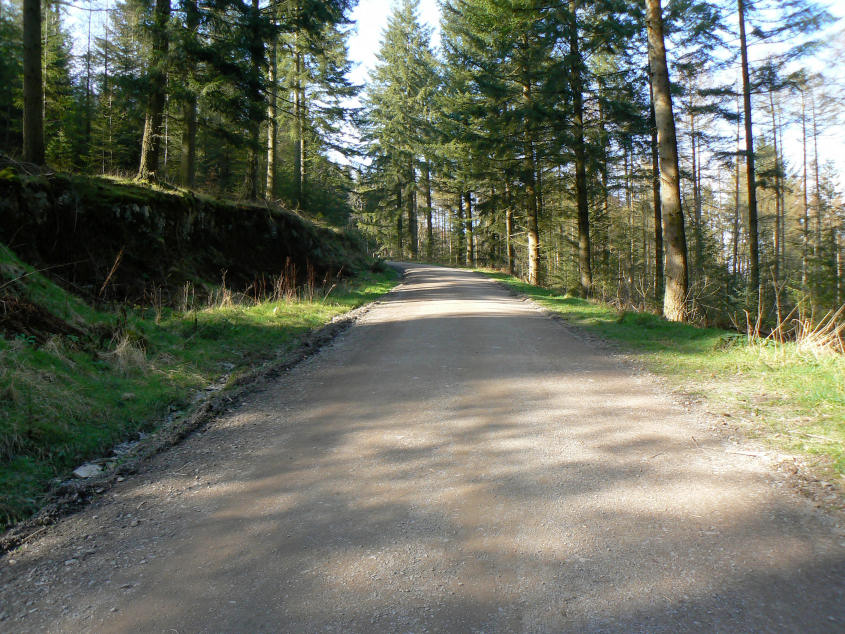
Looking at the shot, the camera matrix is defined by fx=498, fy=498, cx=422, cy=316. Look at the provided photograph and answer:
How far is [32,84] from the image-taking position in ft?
32.5

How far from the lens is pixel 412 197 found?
1671 inches

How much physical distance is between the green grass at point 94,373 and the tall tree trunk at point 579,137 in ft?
38.8

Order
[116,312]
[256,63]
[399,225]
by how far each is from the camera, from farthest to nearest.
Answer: [399,225], [256,63], [116,312]

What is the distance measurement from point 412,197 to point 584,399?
3891cm

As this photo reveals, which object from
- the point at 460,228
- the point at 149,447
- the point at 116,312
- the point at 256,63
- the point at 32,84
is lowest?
the point at 149,447

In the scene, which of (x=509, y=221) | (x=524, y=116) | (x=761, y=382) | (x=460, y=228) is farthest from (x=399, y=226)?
(x=761, y=382)

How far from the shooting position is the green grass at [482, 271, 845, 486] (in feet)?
13.0

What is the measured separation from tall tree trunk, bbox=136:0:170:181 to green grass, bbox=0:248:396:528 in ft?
16.2

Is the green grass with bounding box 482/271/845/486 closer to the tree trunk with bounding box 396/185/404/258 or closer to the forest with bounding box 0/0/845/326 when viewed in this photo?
the forest with bounding box 0/0/845/326

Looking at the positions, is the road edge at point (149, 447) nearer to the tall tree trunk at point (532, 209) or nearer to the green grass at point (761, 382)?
the green grass at point (761, 382)

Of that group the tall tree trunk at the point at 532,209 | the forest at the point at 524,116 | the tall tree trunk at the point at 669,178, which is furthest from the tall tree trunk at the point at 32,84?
the tall tree trunk at the point at 532,209

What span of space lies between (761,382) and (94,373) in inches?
288

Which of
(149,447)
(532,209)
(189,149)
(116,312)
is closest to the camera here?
Answer: (149,447)

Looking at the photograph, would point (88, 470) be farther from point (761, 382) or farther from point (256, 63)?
point (256, 63)
